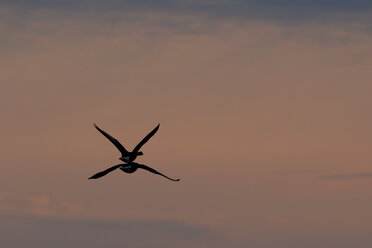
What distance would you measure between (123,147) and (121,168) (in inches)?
110

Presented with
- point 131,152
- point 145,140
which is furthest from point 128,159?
point 145,140

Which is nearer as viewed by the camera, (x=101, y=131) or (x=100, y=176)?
(x=100, y=176)

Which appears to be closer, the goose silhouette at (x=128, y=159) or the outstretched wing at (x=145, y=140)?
the goose silhouette at (x=128, y=159)

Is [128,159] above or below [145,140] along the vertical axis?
below

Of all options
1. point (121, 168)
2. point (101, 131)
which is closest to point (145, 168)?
point (121, 168)

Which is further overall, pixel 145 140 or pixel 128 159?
pixel 145 140

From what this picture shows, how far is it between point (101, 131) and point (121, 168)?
17.8 feet

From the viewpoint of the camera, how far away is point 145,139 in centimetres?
4553

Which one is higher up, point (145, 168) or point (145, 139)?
point (145, 139)

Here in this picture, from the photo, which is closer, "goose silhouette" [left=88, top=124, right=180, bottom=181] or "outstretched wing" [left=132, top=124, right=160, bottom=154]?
"goose silhouette" [left=88, top=124, right=180, bottom=181]

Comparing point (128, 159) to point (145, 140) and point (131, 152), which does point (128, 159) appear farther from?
point (145, 140)

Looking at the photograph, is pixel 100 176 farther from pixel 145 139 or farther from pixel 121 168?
pixel 145 139

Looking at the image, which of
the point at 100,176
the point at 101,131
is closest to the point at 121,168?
the point at 100,176

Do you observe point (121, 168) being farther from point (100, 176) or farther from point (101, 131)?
point (101, 131)
